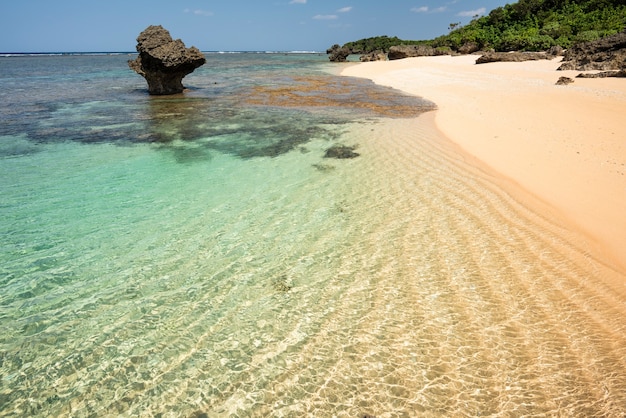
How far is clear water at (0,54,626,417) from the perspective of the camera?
305 cm

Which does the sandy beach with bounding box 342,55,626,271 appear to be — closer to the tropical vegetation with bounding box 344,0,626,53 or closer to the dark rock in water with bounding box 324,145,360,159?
the dark rock in water with bounding box 324,145,360,159

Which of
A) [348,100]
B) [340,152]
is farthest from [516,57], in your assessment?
[340,152]

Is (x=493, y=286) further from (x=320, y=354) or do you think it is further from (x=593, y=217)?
(x=593, y=217)

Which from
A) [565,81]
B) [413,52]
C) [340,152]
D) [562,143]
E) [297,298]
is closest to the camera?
[297,298]

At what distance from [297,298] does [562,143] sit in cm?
953

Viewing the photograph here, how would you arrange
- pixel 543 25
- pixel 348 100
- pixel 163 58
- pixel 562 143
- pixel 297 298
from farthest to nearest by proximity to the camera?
pixel 543 25 → pixel 163 58 → pixel 348 100 → pixel 562 143 → pixel 297 298

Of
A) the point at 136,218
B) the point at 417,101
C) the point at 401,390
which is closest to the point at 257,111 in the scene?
the point at 417,101

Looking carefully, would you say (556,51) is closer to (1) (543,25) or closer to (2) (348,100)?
(1) (543,25)

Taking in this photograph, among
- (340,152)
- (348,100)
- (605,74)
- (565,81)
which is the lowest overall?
(340,152)

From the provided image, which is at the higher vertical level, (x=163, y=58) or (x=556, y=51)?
(x=556, y=51)

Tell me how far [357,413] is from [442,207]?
4.78m

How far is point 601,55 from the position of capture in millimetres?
24219

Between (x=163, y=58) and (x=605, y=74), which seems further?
(x=163, y=58)

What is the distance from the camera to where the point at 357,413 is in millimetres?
2877
